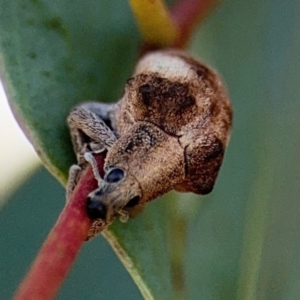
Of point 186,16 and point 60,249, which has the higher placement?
point 186,16

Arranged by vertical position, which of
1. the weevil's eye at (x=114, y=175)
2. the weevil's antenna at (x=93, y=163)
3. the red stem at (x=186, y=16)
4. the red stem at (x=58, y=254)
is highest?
the red stem at (x=186, y=16)

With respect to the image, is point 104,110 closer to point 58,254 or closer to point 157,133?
point 157,133

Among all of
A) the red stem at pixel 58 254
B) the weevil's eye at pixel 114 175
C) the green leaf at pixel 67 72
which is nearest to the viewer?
the red stem at pixel 58 254

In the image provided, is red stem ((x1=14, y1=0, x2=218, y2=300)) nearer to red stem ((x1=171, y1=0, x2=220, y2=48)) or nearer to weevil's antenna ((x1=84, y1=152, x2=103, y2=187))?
weevil's antenna ((x1=84, y1=152, x2=103, y2=187))

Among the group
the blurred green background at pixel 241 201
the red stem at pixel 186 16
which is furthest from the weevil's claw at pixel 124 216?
the red stem at pixel 186 16

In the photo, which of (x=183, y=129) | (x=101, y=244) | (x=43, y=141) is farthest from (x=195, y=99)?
(x=101, y=244)

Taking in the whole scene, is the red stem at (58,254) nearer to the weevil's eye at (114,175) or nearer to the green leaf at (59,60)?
the weevil's eye at (114,175)

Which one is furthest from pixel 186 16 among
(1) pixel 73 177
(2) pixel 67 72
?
(1) pixel 73 177
